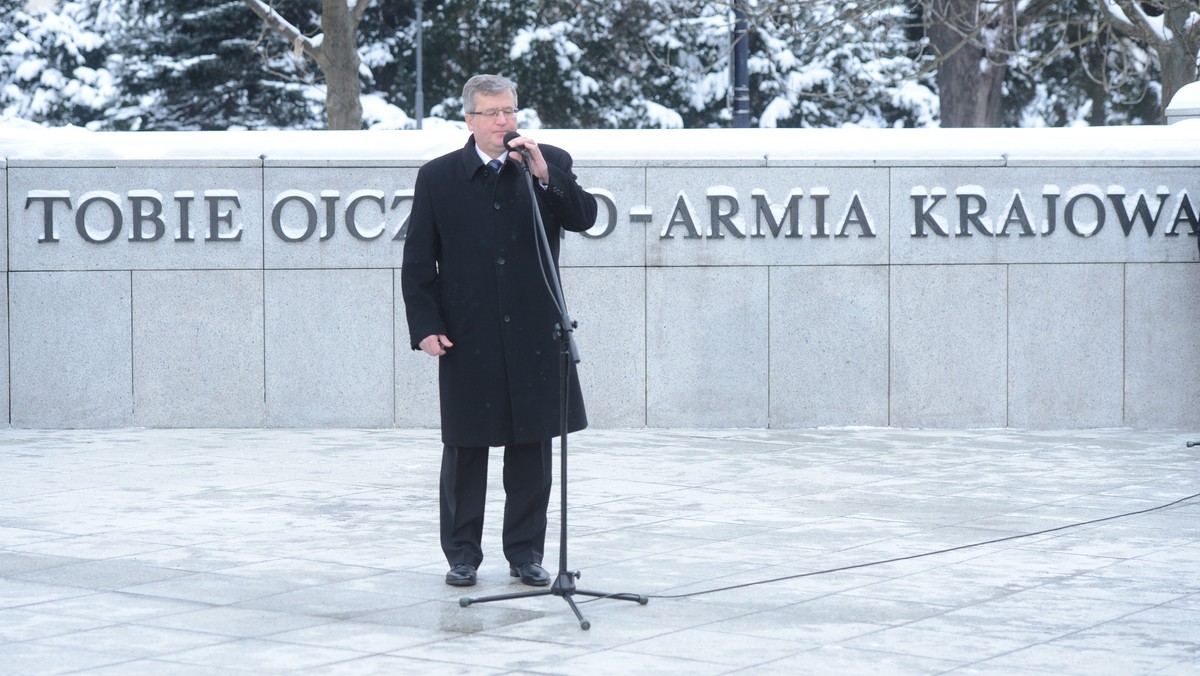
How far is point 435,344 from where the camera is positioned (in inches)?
234

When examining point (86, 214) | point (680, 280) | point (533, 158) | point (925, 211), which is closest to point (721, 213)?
point (680, 280)

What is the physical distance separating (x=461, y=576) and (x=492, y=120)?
1.64 meters

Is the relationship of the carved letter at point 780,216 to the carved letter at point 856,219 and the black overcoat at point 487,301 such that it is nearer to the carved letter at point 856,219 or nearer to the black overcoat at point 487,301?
the carved letter at point 856,219

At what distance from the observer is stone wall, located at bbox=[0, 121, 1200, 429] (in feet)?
36.0

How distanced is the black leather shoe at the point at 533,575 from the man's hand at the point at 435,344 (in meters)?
0.84

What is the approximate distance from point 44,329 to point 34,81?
3417cm

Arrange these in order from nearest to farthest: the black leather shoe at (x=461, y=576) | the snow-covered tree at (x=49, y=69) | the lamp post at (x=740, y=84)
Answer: the black leather shoe at (x=461, y=576)
the lamp post at (x=740, y=84)
the snow-covered tree at (x=49, y=69)

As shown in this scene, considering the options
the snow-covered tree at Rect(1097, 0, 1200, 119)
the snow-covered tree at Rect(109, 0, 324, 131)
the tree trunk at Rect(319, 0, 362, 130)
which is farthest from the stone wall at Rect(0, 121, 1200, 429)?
the snow-covered tree at Rect(109, 0, 324, 131)

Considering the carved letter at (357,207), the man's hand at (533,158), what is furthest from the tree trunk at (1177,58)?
the man's hand at (533,158)

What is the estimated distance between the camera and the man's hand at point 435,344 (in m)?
5.95

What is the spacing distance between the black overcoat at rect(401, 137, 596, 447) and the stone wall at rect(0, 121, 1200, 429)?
4.89m

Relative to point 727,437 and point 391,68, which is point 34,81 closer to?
point 391,68

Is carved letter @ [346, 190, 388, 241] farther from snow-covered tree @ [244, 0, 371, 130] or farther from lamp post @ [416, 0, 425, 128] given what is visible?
lamp post @ [416, 0, 425, 128]

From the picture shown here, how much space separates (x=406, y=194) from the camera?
36.1ft
